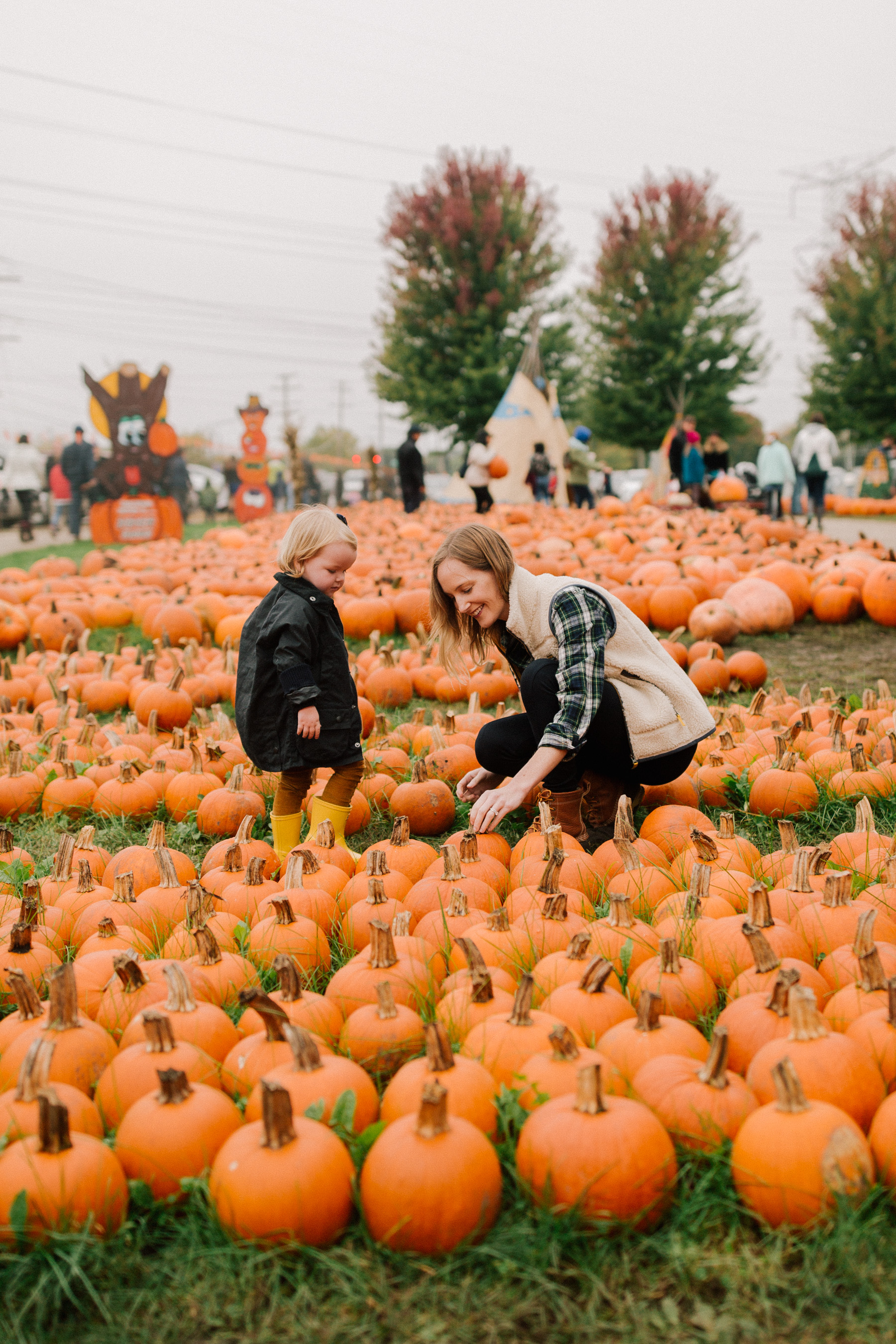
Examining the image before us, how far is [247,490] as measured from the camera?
24.2 meters

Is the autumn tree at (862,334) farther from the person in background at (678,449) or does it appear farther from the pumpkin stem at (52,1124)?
the pumpkin stem at (52,1124)

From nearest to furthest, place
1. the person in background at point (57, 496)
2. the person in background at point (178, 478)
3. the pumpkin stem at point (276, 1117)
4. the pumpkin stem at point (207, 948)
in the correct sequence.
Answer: the pumpkin stem at point (276, 1117), the pumpkin stem at point (207, 948), the person in background at point (178, 478), the person in background at point (57, 496)

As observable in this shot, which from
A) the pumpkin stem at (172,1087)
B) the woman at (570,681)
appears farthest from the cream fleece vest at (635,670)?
the pumpkin stem at (172,1087)

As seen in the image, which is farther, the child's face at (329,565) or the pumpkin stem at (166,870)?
the child's face at (329,565)

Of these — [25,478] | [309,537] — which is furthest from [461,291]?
[309,537]

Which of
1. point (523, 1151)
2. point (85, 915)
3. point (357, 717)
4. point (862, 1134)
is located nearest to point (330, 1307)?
point (523, 1151)

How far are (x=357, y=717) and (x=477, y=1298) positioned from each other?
2336 millimetres

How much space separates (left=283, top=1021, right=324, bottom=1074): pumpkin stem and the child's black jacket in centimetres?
171

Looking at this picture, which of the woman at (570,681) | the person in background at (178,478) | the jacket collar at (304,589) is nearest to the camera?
the woman at (570,681)

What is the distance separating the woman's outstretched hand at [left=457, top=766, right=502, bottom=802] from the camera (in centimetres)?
358

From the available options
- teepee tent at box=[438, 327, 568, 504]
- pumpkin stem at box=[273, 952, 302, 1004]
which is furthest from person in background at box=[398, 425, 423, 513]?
pumpkin stem at box=[273, 952, 302, 1004]

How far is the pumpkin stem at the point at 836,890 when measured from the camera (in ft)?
7.98

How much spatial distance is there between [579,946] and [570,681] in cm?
117

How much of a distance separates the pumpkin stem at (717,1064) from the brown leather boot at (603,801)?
5.90 ft
